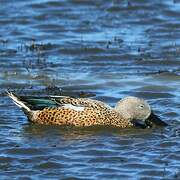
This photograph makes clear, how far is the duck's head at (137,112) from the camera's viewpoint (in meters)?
10.6

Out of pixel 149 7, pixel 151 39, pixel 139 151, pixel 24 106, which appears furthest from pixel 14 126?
pixel 149 7

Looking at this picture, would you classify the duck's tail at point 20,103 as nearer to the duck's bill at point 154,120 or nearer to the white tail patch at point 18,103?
→ the white tail patch at point 18,103

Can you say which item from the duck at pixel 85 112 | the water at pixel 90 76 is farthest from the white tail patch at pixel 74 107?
the water at pixel 90 76

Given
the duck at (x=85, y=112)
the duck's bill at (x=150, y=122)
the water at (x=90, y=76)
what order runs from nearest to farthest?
the water at (x=90, y=76)
the duck's bill at (x=150, y=122)
the duck at (x=85, y=112)

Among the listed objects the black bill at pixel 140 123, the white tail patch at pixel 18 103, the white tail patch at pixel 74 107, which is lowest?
the black bill at pixel 140 123

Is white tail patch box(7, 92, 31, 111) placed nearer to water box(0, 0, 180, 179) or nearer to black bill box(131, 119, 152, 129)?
water box(0, 0, 180, 179)

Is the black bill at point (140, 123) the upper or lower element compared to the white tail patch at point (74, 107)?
lower

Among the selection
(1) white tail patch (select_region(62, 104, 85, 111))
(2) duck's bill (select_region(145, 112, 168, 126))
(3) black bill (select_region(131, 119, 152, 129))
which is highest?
(1) white tail patch (select_region(62, 104, 85, 111))

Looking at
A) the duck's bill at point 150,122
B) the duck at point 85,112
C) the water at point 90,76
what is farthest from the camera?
the duck at point 85,112

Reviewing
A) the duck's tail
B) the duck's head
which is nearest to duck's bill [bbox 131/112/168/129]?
the duck's head

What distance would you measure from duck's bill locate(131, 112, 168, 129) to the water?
11 centimetres

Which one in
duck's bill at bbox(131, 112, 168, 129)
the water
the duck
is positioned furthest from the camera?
the duck

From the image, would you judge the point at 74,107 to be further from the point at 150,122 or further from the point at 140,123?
the point at 150,122

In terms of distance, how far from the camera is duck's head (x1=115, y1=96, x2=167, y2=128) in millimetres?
10582
